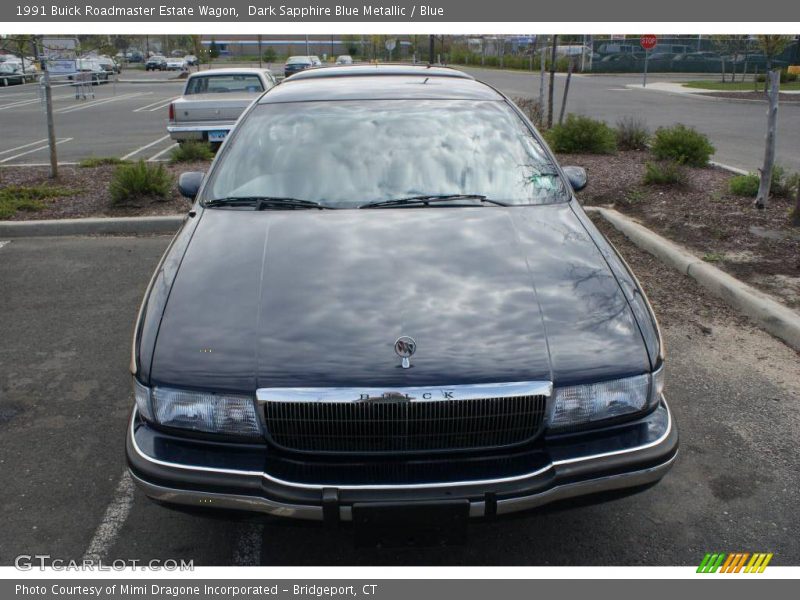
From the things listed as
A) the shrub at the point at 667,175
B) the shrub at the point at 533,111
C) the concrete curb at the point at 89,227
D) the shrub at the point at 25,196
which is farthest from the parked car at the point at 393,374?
the shrub at the point at 533,111

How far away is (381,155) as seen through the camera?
3867mm

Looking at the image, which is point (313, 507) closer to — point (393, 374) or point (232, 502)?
point (232, 502)

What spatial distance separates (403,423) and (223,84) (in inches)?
495

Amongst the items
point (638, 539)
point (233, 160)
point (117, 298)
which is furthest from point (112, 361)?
point (638, 539)

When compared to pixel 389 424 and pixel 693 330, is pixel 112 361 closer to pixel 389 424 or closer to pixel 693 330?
pixel 389 424

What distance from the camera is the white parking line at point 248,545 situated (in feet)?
9.59

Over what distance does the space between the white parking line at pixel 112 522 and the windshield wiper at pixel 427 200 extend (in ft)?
5.70

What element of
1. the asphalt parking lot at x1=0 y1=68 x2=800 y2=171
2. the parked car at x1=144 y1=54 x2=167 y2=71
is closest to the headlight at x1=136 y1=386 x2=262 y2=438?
the asphalt parking lot at x1=0 y1=68 x2=800 y2=171

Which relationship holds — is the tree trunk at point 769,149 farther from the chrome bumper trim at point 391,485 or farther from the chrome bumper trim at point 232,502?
the chrome bumper trim at point 232,502

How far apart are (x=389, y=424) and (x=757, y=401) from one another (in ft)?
8.63

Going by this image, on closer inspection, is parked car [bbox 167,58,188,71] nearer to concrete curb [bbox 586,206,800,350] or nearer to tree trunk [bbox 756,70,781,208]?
tree trunk [bbox 756,70,781,208]
